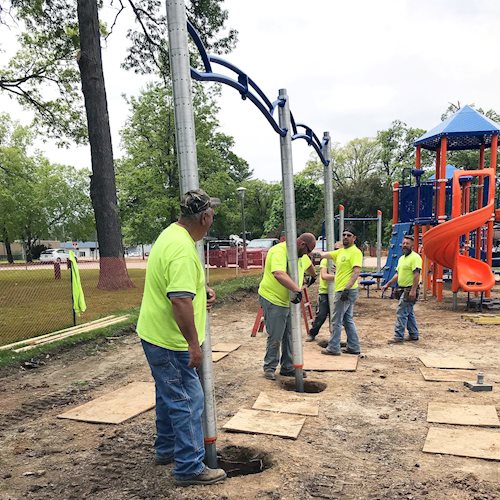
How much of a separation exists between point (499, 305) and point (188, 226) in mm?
11119

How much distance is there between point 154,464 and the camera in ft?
11.5

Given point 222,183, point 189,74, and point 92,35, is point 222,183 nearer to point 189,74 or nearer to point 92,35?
point 92,35

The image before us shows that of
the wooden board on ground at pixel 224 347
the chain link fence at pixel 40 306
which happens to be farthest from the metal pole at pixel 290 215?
the chain link fence at pixel 40 306

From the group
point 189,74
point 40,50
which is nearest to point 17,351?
point 189,74

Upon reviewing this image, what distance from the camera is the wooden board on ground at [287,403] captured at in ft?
15.1

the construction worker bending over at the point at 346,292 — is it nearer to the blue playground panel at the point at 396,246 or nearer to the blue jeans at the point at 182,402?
the blue jeans at the point at 182,402

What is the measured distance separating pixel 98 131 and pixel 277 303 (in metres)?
Answer: 11.8

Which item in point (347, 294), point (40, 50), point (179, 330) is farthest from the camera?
point (40, 50)

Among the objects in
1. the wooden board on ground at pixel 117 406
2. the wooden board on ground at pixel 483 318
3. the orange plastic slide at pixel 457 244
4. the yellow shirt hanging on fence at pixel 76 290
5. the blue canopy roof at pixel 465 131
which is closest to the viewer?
the wooden board on ground at pixel 117 406

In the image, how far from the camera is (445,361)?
659 centimetres

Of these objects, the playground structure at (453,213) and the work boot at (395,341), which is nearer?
the work boot at (395,341)

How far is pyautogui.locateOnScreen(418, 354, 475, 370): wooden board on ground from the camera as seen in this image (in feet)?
20.8

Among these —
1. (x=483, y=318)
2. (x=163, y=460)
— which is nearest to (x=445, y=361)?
(x=483, y=318)

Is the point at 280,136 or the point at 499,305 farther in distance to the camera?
the point at 499,305
